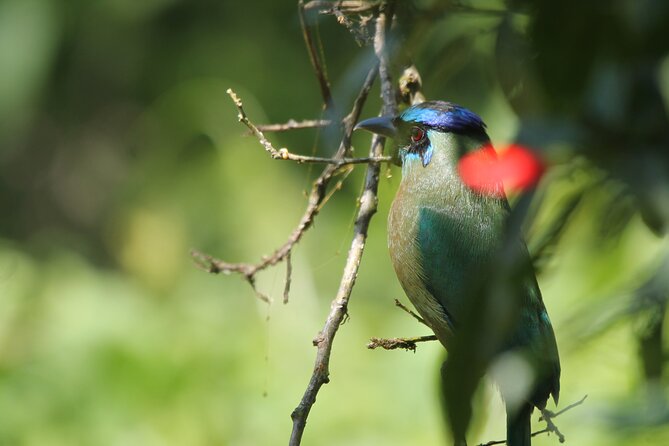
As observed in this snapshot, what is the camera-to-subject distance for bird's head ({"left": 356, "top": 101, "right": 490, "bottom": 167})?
272 cm

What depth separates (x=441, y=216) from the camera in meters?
2.88

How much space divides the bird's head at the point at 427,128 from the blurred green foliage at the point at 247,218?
0.12 metres

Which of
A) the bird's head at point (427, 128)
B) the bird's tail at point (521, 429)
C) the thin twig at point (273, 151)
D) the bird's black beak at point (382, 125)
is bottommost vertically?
the bird's tail at point (521, 429)

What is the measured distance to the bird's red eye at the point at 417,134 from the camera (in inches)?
113

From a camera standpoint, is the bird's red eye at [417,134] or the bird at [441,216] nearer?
the bird at [441,216]

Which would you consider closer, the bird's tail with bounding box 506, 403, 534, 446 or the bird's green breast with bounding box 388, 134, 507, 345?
the bird's tail with bounding box 506, 403, 534, 446

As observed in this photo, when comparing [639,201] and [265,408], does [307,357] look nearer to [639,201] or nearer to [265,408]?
[265,408]

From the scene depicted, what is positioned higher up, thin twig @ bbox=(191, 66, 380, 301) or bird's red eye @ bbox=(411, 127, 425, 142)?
bird's red eye @ bbox=(411, 127, 425, 142)

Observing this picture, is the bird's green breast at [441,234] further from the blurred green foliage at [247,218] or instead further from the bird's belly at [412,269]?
the blurred green foliage at [247,218]

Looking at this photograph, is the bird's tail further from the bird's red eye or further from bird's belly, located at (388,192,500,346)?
the bird's red eye

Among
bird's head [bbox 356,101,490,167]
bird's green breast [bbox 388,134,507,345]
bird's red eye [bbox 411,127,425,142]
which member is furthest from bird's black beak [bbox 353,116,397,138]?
bird's green breast [bbox 388,134,507,345]

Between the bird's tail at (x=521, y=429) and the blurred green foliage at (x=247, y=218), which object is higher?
the blurred green foliage at (x=247, y=218)

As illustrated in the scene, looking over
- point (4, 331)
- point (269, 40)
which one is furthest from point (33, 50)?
point (4, 331)

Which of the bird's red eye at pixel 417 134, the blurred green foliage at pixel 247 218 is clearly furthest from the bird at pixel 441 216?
the blurred green foliage at pixel 247 218
